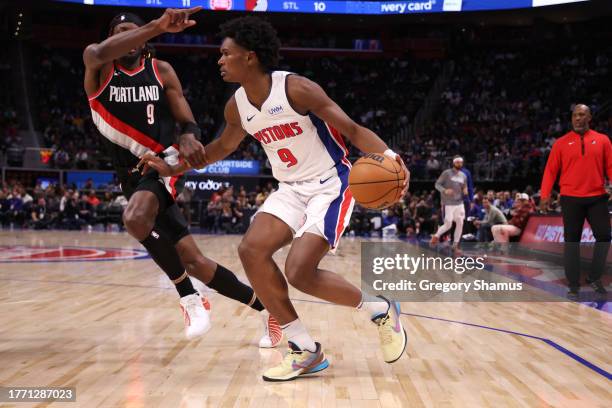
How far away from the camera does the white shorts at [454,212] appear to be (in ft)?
37.4

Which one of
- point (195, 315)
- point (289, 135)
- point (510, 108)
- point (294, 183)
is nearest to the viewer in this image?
point (289, 135)

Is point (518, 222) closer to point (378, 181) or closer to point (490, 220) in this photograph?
point (490, 220)

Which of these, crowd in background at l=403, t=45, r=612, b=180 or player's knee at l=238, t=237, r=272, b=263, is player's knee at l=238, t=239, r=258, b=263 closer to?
player's knee at l=238, t=237, r=272, b=263

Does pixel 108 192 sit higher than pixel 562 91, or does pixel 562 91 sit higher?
pixel 562 91

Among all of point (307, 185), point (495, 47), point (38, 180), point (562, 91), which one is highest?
point (495, 47)

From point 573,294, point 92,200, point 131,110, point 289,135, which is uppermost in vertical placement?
point 131,110

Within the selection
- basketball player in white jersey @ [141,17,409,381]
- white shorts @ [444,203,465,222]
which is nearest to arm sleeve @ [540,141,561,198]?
basketball player in white jersey @ [141,17,409,381]

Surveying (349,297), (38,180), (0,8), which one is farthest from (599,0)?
(349,297)

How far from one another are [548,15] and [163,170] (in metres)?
26.8

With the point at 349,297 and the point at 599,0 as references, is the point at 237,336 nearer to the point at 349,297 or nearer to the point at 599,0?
the point at 349,297

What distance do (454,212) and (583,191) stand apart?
521cm

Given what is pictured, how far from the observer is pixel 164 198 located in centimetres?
394

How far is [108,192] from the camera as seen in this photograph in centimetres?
1934

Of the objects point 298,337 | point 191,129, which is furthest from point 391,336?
point 191,129
